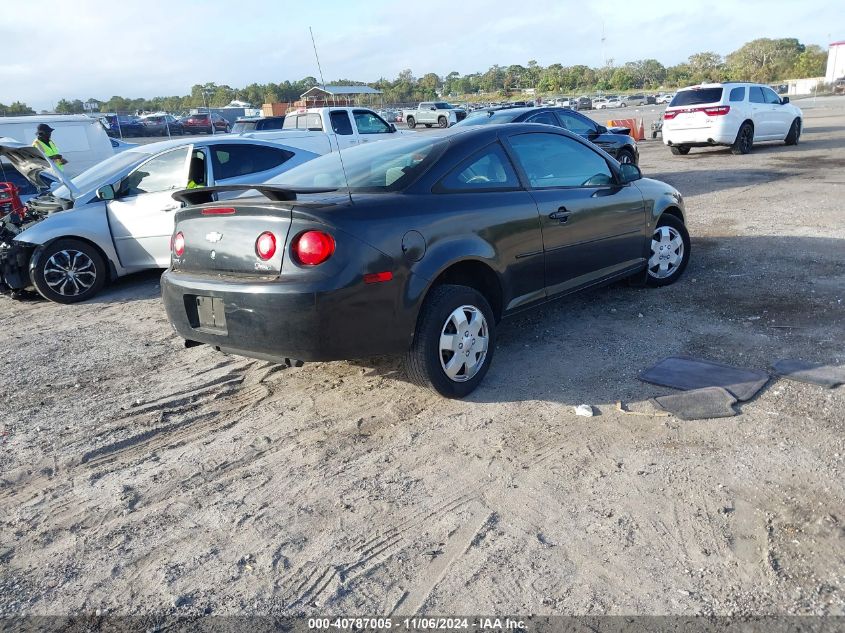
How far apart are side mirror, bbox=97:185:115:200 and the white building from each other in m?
93.2

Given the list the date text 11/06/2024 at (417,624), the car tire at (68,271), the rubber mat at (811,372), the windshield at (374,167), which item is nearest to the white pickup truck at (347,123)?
the car tire at (68,271)

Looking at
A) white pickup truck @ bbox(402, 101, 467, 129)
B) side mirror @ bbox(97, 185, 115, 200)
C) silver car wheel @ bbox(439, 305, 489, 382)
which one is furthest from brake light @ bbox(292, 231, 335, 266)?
white pickup truck @ bbox(402, 101, 467, 129)

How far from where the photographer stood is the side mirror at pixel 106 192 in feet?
25.1

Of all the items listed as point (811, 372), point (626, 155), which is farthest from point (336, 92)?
point (626, 155)

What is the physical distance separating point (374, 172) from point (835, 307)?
13.0 feet

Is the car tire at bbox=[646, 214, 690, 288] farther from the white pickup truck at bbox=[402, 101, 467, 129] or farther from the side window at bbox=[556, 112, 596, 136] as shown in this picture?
the white pickup truck at bbox=[402, 101, 467, 129]

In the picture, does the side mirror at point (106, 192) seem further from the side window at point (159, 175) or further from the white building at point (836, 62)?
the white building at point (836, 62)

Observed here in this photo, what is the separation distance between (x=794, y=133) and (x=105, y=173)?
18464 millimetres

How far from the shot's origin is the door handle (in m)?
4.86

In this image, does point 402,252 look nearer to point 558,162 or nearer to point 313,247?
point 313,247

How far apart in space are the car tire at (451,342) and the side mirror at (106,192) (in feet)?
17.0

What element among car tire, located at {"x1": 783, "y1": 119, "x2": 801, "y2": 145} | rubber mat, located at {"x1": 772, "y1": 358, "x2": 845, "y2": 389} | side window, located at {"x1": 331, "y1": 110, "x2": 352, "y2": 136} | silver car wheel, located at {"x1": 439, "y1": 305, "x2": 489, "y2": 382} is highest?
side window, located at {"x1": 331, "y1": 110, "x2": 352, "y2": 136}

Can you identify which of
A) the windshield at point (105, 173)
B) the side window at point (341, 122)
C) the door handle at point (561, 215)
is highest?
the windshield at point (105, 173)

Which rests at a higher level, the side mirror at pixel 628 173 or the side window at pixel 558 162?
the side window at pixel 558 162
